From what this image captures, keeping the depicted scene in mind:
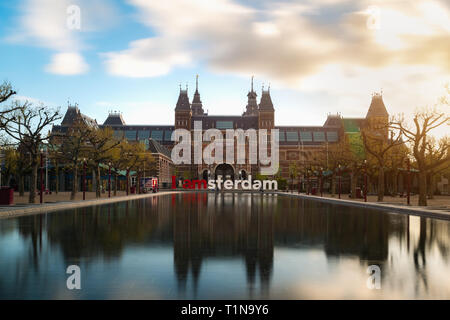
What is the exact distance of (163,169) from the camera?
9844cm

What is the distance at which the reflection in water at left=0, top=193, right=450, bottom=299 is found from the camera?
6766 millimetres

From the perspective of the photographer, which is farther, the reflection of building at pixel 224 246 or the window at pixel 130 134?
the window at pixel 130 134

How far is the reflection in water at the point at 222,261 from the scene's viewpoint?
22.2ft

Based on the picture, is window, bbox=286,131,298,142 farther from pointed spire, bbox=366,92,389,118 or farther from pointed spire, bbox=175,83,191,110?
pointed spire, bbox=175,83,191,110

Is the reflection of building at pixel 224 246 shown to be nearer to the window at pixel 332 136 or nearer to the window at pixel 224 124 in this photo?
the window at pixel 224 124

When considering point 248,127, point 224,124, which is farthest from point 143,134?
point 248,127

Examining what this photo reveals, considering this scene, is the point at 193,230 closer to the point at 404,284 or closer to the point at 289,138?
the point at 404,284

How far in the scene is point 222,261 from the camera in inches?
361

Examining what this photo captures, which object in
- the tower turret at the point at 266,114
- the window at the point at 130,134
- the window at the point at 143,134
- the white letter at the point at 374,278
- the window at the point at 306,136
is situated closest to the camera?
the white letter at the point at 374,278

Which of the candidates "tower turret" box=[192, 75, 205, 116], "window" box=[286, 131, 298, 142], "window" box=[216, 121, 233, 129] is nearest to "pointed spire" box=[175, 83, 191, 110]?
"window" box=[216, 121, 233, 129]

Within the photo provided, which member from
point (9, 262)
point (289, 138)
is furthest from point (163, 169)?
point (9, 262)

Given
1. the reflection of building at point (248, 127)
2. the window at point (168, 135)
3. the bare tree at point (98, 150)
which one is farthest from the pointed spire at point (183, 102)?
the bare tree at point (98, 150)

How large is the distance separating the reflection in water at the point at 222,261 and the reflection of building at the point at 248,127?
96.5 meters
